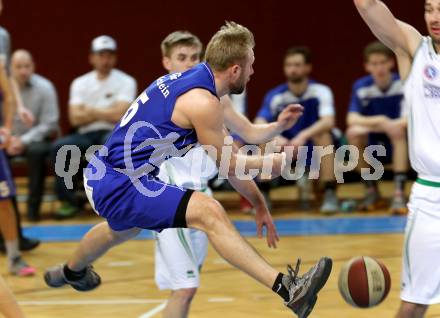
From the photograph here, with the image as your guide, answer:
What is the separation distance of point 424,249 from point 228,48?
137 cm

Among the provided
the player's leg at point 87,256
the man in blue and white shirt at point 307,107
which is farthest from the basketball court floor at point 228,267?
the player's leg at point 87,256

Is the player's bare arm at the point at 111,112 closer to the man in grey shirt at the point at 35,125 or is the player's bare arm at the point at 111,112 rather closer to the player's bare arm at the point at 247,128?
the man in grey shirt at the point at 35,125

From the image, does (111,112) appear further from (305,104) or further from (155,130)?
(155,130)

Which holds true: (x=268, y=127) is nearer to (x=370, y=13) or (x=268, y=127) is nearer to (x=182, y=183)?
(x=182, y=183)

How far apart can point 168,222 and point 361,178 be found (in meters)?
6.99

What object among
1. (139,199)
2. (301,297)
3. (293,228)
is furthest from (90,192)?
(293,228)

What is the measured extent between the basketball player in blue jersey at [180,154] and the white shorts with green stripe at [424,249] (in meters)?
0.41

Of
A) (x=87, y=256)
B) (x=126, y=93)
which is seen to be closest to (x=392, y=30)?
(x=87, y=256)

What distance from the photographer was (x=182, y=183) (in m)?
5.95

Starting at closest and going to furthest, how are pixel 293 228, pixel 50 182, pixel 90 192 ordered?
pixel 90 192 < pixel 293 228 < pixel 50 182

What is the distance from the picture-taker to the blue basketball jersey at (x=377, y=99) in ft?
34.3

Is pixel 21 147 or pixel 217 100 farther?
pixel 21 147

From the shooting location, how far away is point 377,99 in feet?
34.5

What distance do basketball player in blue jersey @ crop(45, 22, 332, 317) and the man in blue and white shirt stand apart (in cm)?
501
